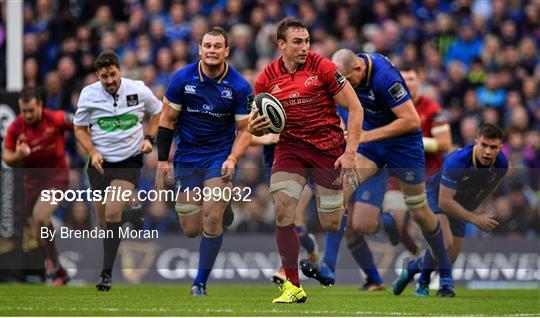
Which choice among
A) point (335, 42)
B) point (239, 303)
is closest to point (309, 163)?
point (239, 303)

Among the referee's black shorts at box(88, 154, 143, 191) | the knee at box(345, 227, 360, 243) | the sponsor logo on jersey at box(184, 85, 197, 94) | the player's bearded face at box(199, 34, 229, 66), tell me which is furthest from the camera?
the knee at box(345, 227, 360, 243)

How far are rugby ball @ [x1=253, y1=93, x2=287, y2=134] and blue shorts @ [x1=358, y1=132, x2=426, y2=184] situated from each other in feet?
7.34

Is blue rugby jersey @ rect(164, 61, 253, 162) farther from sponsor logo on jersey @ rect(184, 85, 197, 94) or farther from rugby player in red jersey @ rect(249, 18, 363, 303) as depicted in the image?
rugby player in red jersey @ rect(249, 18, 363, 303)

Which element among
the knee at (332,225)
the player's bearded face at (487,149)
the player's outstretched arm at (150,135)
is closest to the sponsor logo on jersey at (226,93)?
the player's outstretched arm at (150,135)

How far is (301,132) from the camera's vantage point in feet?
37.8

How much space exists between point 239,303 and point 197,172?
66.6 inches

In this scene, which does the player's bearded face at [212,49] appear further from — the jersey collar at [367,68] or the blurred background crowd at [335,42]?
the blurred background crowd at [335,42]

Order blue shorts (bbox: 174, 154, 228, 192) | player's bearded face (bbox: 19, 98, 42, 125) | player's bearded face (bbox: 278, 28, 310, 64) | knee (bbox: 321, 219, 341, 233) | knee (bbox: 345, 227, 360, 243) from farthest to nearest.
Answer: player's bearded face (bbox: 19, 98, 42, 125) < knee (bbox: 345, 227, 360, 243) < blue shorts (bbox: 174, 154, 228, 192) < knee (bbox: 321, 219, 341, 233) < player's bearded face (bbox: 278, 28, 310, 64)

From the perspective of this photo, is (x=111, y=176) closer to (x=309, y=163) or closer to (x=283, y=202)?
(x=309, y=163)

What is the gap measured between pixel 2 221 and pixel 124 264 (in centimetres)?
206

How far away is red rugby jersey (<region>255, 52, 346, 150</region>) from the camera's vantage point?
11.4 m

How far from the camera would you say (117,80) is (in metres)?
13.3

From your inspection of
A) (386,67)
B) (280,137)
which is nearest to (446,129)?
(386,67)

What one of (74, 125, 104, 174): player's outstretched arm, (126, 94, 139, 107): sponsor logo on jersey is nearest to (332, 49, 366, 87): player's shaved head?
(126, 94, 139, 107): sponsor logo on jersey
